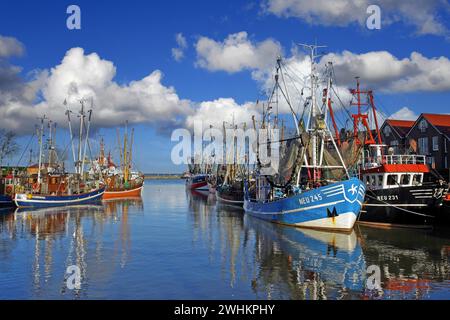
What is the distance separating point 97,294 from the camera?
1784 cm

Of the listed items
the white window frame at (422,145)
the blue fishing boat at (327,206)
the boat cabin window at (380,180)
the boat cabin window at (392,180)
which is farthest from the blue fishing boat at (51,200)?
the white window frame at (422,145)

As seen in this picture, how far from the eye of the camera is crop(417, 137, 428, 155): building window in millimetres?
64812

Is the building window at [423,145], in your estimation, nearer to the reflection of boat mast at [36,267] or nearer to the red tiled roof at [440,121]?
the red tiled roof at [440,121]

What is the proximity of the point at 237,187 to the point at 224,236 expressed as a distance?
41334 millimetres

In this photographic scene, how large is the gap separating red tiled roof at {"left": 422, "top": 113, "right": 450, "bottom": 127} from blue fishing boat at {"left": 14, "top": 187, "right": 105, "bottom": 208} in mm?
55984

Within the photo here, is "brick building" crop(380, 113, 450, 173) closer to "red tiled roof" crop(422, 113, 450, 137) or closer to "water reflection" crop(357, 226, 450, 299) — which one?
"red tiled roof" crop(422, 113, 450, 137)

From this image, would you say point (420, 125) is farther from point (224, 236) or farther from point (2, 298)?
point (2, 298)

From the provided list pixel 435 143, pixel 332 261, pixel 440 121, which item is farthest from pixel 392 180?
pixel 440 121

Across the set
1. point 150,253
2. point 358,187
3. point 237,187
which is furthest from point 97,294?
point 237,187

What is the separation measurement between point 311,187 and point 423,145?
34.7 m

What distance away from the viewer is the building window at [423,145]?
64812 mm

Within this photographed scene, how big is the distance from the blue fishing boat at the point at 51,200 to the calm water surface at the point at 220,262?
22.7 metres

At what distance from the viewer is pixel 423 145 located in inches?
2574

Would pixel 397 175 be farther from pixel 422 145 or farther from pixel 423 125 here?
pixel 423 125
